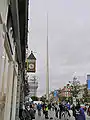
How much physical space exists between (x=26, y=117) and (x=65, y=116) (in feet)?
25.2

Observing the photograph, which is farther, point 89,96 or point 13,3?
point 89,96

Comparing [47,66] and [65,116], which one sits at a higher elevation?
[47,66]

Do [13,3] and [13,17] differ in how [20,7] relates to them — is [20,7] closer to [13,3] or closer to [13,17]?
[13,17]

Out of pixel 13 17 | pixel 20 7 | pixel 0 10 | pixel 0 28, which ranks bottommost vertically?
pixel 0 28

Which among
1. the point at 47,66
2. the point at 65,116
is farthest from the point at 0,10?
the point at 47,66

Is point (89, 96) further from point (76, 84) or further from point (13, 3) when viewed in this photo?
point (13, 3)

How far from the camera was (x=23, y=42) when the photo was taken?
29.5 feet

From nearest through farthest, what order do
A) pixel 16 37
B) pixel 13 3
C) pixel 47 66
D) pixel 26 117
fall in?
pixel 13 3, pixel 16 37, pixel 26 117, pixel 47 66

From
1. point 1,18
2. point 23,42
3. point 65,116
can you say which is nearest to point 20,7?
point 1,18

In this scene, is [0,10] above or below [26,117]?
above

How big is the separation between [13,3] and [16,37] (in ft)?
8.19

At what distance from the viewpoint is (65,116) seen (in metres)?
19.5

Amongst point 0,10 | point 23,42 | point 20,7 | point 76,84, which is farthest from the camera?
point 76,84

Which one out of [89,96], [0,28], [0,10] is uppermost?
[0,10]
